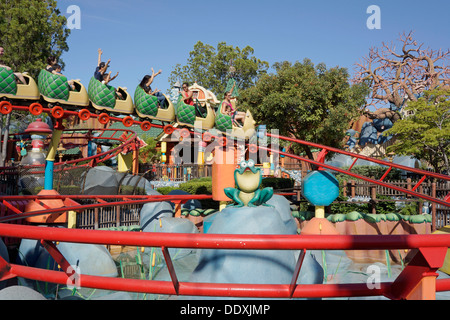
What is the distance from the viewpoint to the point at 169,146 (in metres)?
28.8

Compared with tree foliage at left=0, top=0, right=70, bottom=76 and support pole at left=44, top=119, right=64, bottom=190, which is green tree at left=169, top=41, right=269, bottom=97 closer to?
tree foliage at left=0, top=0, right=70, bottom=76

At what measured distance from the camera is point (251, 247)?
1365 mm

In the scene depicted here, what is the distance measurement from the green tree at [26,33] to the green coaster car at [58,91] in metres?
16.1

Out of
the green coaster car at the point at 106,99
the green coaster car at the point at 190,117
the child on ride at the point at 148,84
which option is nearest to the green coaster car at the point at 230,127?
the green coaster car at the point at 190,117

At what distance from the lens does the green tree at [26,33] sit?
70.6ft

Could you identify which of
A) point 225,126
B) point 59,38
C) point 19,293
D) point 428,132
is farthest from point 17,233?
point 59,38

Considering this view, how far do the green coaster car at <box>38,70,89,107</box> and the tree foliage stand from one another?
16.5m

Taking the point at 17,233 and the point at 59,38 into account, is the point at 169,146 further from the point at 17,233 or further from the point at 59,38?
the point at 17,233

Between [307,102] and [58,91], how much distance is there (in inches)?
510

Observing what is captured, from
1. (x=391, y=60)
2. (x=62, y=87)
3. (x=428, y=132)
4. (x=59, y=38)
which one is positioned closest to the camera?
(x=62, y=87)

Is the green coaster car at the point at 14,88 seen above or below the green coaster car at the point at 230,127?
above

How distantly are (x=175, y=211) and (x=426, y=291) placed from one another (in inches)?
364

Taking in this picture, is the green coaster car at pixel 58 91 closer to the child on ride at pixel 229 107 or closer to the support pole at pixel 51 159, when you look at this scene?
the support pole at pixel 51 159

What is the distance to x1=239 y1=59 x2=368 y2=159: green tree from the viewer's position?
1805 cm
